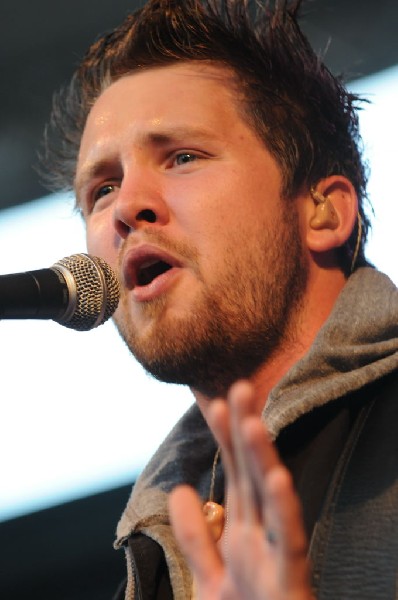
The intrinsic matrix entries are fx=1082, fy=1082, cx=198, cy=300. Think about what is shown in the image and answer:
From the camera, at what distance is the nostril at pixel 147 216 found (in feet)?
6.01

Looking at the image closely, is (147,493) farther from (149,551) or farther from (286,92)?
(286,92)

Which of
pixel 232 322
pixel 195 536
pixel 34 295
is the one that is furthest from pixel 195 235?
pixel 195 536

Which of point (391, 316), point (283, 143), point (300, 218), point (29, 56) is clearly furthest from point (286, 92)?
point (29, 56)

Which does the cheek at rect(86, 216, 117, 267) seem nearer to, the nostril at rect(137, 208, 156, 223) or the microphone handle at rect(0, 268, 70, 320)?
the nostril at rect(137, 208, 156, 223)

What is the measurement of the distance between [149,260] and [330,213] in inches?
14.5

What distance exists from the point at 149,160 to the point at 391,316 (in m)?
0.54

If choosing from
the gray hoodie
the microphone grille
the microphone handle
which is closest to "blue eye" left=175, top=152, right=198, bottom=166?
the gray hoodie

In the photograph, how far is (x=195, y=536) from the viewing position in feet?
3.41

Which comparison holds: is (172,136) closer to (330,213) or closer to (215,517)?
(330,213)

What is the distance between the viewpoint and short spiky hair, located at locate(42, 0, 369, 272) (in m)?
2.01

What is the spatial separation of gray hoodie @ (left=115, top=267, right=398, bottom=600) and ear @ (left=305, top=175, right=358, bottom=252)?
0.13m

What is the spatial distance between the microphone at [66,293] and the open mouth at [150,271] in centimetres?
33

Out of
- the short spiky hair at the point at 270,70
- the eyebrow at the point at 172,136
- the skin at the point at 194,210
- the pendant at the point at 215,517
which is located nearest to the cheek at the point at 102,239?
the skin at the point at 194,210

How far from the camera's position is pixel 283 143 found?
6.58 ft
